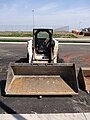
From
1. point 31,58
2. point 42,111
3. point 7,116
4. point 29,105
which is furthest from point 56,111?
point 31,58

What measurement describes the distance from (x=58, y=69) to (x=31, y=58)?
261 centimetres

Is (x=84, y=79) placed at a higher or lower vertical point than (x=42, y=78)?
lower

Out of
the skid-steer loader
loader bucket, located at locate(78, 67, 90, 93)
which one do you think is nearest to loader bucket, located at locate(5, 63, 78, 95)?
the skid-steer loader

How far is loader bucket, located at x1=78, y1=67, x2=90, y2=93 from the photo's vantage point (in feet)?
25.8

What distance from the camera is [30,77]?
7.69 meters

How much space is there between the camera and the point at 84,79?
7984 millimetres

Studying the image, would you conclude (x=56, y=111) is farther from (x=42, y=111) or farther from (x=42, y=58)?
(x=42, y=58)

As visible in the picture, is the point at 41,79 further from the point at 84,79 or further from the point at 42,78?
the point at 84,79

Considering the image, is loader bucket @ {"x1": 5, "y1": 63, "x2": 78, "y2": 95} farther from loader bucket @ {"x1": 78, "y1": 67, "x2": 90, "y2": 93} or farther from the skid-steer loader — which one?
loader bucket @ {"x1": 78, "y1": 67, "x2": 90, "y2": 93}

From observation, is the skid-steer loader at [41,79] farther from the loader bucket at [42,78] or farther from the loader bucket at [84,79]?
the loader bucket at [84,79]

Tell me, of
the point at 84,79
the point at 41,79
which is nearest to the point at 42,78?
the point at 41,79

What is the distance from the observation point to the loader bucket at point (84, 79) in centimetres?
786

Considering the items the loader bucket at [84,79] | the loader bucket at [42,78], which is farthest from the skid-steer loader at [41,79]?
the loader bucket at [84,79]

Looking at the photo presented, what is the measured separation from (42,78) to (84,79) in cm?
137
